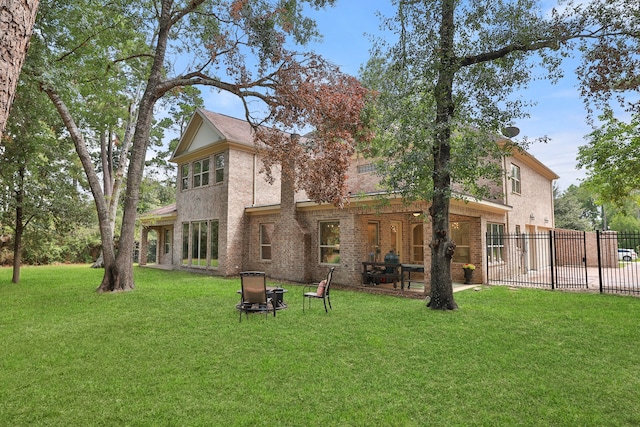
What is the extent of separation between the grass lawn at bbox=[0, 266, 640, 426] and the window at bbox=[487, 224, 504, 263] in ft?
18.0

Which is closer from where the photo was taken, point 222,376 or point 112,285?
point 222,376

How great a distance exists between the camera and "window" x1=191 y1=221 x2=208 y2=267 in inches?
715

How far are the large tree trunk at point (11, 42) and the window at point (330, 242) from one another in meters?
12.0

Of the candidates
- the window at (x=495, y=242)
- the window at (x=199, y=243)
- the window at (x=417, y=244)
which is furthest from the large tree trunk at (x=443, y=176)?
the window at (x=199, y=243)

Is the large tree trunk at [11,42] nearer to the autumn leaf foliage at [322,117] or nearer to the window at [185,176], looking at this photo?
the autumn leaf foliage at [322,117]

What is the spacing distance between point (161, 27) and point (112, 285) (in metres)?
9.08

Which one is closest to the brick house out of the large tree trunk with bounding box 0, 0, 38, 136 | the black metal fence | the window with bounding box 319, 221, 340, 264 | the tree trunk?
the window with bounding box 319, 221, 340, 264

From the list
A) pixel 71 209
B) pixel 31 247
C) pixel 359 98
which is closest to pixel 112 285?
pixel 71 209

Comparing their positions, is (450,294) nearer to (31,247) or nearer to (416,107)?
(416,107)

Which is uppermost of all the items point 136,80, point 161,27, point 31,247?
point 136,80

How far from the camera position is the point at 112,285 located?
11.8 metres

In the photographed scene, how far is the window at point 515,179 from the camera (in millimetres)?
16844

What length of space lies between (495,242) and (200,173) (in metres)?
14.8

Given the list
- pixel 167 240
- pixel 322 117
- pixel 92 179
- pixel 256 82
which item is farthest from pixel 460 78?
pixel 167 240
